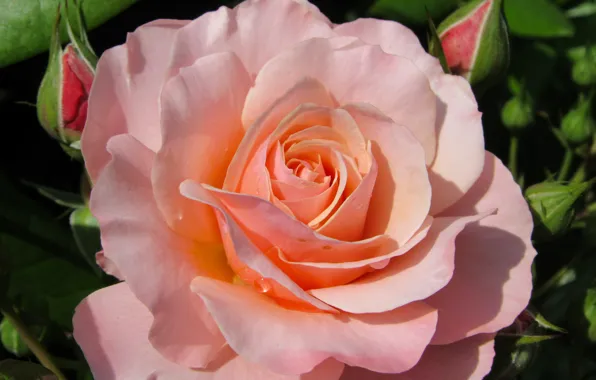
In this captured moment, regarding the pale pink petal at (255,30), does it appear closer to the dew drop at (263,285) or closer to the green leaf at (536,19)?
the dew drop at (263,285)

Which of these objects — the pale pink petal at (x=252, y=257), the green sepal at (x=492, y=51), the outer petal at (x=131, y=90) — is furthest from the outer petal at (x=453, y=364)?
the green sepal at (x=492, y=51)

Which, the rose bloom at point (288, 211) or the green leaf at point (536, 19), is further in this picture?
the green leaf at point (536, 19)

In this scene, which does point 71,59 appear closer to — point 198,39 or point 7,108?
point 198,39

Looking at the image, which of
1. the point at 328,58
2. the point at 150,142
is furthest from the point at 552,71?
the point at 150,142

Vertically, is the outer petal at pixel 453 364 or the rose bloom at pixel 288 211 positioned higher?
the rose bloom at pixel 288 211

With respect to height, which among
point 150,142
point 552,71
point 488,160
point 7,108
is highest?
point 150,142

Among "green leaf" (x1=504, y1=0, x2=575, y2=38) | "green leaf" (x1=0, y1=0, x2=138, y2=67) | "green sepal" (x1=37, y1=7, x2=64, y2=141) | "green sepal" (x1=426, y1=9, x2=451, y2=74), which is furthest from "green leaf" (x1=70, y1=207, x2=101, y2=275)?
"green leaf" (x1=504, y1=0, x2=575, y2=38)

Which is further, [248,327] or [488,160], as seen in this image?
[488,160]
